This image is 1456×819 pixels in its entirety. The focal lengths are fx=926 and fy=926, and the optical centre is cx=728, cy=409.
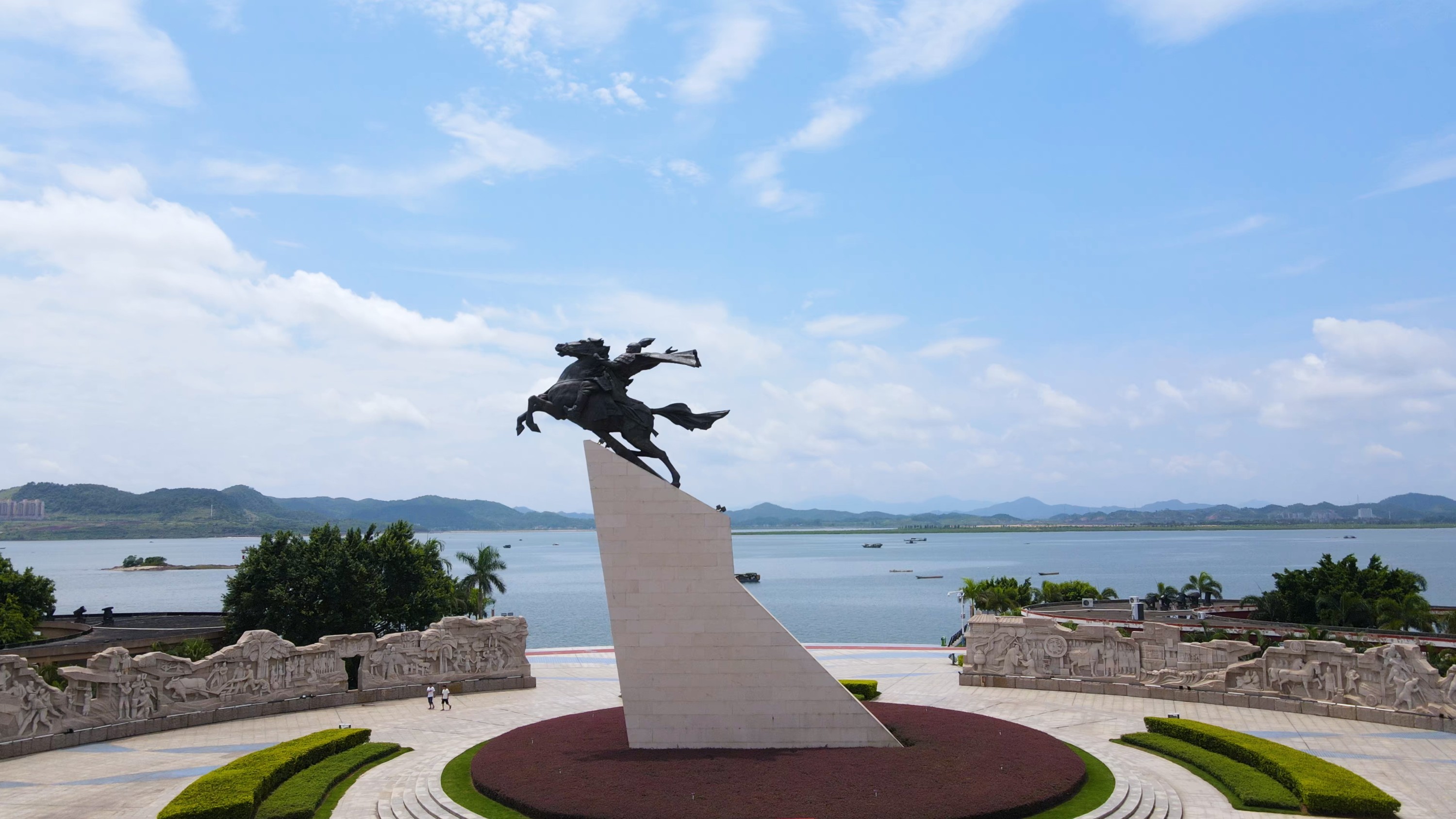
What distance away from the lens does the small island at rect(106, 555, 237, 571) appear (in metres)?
124

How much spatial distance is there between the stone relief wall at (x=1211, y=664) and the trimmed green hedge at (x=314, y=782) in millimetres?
14002

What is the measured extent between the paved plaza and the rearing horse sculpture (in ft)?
19.9

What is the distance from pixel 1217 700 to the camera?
20266mm

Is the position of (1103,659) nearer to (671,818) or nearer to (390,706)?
(671,818)

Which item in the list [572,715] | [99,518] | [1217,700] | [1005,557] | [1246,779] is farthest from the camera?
[99,518]

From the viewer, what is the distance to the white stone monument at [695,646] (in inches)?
583

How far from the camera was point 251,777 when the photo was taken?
1337 cm

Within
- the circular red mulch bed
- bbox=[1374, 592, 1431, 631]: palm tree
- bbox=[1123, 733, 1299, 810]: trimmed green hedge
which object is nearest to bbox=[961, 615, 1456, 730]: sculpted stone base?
bbox=[1123, 733, 1299, 810]: trimmed green hedge

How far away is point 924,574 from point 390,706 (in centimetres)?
9242

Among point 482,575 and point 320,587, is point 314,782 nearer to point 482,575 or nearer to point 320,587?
point 320,587

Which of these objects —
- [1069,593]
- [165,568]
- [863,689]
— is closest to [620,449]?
[863,689]

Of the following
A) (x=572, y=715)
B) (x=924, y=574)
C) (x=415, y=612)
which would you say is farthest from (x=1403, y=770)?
(x=924, y=574)

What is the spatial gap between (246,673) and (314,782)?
7240 millimetres

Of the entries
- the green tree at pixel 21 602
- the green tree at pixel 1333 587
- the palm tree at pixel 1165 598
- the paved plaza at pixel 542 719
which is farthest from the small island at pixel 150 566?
the green tree at pixel 1333 587
